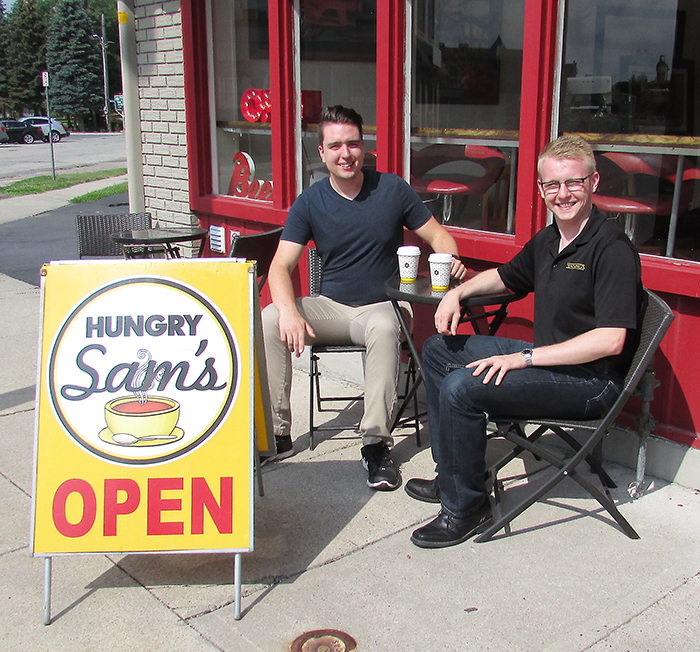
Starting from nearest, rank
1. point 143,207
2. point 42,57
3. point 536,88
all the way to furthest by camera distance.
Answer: point 536,88
point 143,207
point 42,57

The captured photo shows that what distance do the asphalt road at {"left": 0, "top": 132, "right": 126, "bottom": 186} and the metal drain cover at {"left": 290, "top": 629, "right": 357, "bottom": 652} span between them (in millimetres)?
21677

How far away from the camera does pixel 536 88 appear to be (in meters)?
3.59

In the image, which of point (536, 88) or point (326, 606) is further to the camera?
point (536, 88)

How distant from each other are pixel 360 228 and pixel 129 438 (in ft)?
5.45

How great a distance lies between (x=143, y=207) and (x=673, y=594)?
5.23 meters

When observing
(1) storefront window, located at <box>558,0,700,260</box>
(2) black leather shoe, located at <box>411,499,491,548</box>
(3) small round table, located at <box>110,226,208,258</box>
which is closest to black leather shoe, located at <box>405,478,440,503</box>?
(2) black leather shoe, located at <box>411,499,491,548</box>

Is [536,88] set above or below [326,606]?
above

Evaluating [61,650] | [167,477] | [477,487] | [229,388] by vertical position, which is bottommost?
[61,650]

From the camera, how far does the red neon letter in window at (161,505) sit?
8.43ft

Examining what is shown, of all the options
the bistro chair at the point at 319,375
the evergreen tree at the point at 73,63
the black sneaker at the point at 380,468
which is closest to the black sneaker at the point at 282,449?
the bistro chair at the point at 319,375

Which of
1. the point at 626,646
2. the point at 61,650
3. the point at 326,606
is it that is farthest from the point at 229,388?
the point at 626,646

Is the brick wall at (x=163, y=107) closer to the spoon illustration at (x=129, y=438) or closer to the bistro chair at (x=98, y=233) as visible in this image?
the bistro chair at (x=98, y=233)

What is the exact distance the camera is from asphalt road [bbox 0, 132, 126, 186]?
2545 cm

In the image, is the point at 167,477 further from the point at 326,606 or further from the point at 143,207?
the point at 143,207
